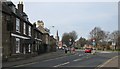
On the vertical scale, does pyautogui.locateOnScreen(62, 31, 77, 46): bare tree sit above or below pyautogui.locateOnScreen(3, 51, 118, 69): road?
above

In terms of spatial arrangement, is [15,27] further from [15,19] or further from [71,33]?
[71,33]

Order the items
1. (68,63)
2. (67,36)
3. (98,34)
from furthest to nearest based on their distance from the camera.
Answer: (67,36), (98,34), (68,63)

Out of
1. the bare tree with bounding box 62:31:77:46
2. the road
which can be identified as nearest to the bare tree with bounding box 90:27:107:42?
the bare tree with bounding box 62:31:77:46

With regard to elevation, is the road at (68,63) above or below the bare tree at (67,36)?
below

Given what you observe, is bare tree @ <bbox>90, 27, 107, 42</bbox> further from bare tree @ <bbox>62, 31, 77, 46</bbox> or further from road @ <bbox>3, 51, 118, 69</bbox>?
road @ <bbox>3, 51, 118, 69</bbox>

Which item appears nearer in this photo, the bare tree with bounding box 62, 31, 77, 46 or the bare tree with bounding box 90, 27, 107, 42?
the bare tree with bounding box 90, 27, 107, 42

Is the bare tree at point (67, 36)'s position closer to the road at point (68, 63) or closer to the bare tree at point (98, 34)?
the bare tree at point (98, 34)

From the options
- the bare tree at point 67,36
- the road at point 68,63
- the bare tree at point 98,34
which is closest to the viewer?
the road at point 68,63

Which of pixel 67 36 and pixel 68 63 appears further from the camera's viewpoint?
pixel 67 36

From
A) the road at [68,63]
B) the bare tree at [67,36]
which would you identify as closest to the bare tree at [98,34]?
the bare tree at [67,36]

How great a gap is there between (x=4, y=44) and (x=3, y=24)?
105 inches

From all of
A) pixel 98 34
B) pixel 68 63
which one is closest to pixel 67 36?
pixel 98 34

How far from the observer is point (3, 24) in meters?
37.3

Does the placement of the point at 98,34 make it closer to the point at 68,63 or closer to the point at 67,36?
the point at 67,36
